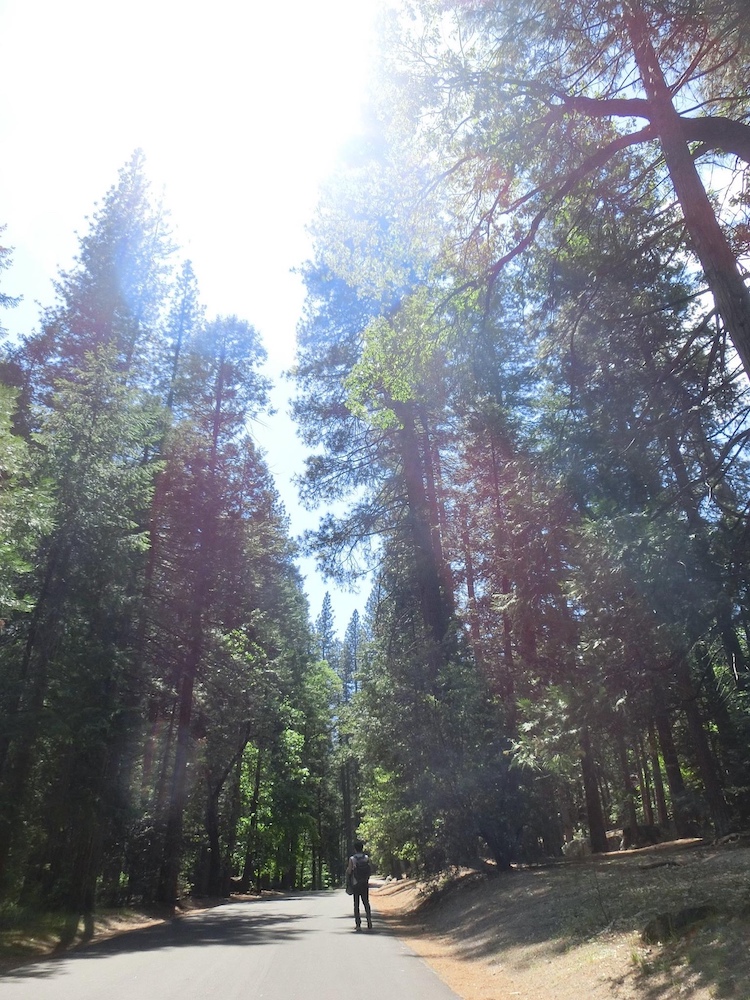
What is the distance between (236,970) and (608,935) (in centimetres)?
476

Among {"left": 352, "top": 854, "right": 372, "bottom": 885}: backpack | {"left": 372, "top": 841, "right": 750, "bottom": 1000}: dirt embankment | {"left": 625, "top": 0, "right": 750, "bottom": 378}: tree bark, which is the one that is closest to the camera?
{"left": 372, "top": 841, "right": 750, "bottom": 1000}: dirt embankment

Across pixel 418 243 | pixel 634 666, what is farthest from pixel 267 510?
pixel 634 666

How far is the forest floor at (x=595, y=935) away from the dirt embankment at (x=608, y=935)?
17 mm

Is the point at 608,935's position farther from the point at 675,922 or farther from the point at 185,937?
the point at 185,937

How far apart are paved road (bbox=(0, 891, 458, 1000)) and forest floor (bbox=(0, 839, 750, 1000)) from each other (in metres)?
0.74

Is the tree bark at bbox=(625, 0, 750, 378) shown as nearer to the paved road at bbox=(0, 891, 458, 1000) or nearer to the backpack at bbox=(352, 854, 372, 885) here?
the paved road at bbox=(0, 891, 458, 1000)

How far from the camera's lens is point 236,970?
8.55 m

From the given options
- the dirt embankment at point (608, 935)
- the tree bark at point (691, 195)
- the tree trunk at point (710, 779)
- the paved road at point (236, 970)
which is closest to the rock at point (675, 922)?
the dirt embankment at point (608, 935)

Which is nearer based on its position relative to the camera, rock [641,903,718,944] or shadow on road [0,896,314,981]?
rock [641,903,718,944]

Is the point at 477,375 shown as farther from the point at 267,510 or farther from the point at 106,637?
the point at 267,510

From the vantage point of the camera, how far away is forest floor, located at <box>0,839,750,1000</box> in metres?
5.80

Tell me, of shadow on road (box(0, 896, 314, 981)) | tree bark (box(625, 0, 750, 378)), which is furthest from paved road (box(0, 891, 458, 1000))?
tree bark (box(625, 0, 750, 378))

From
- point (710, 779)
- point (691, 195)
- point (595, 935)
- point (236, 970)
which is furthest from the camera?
point (710, 779)

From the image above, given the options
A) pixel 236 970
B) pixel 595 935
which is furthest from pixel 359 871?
pixel 595 935
